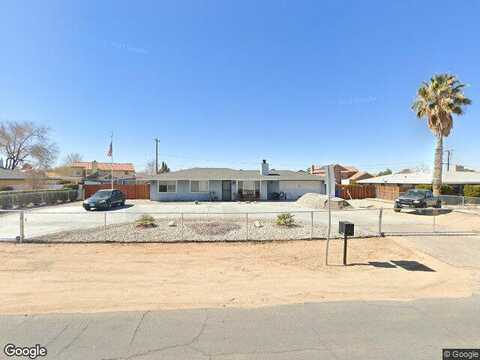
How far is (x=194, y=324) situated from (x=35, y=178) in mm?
38446

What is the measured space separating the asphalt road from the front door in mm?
24654

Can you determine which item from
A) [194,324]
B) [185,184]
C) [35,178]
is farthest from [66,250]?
[35,178]

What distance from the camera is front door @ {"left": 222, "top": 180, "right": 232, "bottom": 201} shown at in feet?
95.8

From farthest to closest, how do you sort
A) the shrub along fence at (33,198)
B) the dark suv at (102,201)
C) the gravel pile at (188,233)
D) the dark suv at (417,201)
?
the shrub along fence at (33,198) → the dark suv at (102,201) → the dark suv at (417,201) → the gravel pile at (188,233)

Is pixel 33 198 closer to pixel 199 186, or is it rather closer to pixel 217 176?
pixel 199 186

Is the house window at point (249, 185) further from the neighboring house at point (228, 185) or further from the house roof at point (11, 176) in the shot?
the house roof at point (11, 176)

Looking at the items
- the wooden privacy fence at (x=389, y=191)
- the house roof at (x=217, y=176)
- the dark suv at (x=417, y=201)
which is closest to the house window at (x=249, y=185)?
the house roof at (x=217, y=176)

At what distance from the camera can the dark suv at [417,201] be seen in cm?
1862

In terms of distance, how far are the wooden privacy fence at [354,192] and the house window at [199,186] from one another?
16781 millimetres

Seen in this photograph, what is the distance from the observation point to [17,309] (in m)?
4.50

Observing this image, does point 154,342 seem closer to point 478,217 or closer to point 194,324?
point 194,324

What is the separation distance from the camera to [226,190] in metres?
29.3

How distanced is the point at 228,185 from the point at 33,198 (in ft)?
59.5

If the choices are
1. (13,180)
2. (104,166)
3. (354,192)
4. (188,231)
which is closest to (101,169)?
(104,166)
